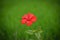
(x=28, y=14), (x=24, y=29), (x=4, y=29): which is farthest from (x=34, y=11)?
(x=4, y=29)

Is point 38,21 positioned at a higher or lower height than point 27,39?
higher

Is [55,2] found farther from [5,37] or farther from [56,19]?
[5,37]

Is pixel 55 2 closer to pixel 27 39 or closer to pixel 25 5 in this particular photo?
pixel 25 5

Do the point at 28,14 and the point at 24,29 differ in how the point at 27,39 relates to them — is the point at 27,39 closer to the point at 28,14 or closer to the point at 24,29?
the point at 24,29

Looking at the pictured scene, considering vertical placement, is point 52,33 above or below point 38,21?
below

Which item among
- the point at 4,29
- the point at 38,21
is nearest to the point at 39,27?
the point at 38,21

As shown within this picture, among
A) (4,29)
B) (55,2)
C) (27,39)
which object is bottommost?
(27,39)
